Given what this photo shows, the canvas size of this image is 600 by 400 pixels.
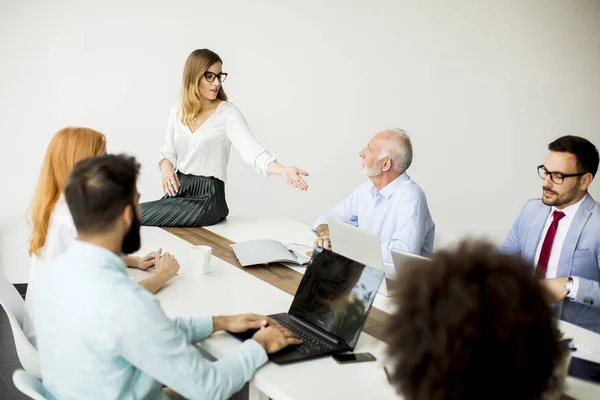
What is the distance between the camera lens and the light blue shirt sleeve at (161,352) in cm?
151

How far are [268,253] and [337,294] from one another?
81 cm

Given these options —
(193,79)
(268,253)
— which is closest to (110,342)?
(268,253)

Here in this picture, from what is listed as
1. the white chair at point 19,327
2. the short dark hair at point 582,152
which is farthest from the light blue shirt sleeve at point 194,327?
the short dark hair at point 582,152

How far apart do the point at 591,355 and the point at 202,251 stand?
138 cm

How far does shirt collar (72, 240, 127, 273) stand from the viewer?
161 cm

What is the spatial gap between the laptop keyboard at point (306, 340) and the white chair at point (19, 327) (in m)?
0.76

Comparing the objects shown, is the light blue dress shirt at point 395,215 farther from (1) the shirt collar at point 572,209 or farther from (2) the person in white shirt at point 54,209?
(2) the person in white shirt at point 54,209

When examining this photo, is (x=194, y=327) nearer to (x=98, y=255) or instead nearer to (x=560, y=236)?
(x=98, y=255)

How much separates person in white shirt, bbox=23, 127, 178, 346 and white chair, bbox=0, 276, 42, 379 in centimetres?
3

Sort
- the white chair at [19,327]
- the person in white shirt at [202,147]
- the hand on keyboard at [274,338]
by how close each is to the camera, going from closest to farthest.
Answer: the hand on keyboard at [274,338]
the white chair at [19,327]
the person in white shirt at [202,147]

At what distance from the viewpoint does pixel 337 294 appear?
1927mm

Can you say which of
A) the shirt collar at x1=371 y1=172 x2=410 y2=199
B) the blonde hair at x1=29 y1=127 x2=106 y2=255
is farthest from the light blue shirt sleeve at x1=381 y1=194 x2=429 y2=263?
the blonde hair at x1=29 y1=127 x2=106 y2=255

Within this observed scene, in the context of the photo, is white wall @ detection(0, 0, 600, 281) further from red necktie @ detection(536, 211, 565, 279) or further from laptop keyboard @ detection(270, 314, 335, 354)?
laptop keyboard @ detection(270, 314, 335, 354)

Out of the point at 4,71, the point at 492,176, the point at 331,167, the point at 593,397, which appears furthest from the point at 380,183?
the point at 492,176
